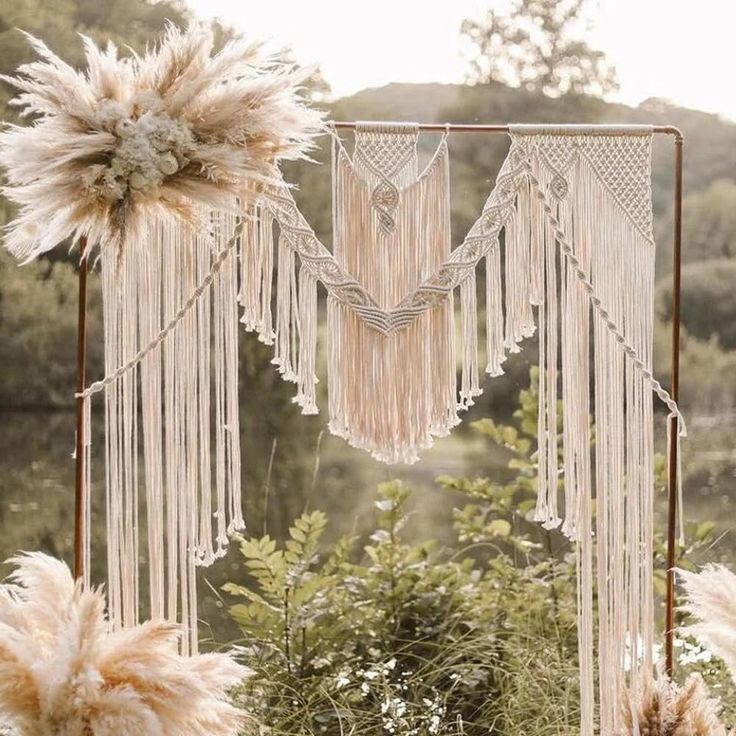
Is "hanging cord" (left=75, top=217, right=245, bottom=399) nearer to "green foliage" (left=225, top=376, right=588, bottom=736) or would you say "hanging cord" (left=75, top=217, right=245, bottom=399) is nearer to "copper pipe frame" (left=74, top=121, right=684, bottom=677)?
"copper pipe frame" (left=74, top=121, right=684, bottom=677)

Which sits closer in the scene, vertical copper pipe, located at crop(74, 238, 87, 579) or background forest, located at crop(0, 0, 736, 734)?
vertical copper pipe, located at crop(74, 238, 87, 579)

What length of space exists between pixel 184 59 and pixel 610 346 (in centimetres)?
83

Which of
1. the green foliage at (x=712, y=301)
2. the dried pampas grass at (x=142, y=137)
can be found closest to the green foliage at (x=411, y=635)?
the green foliage at (x=712, y=301)

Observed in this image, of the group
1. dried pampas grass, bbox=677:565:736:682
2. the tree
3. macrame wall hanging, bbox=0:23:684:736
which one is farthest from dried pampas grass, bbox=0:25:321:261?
the tree

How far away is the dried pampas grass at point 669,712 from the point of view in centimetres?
186

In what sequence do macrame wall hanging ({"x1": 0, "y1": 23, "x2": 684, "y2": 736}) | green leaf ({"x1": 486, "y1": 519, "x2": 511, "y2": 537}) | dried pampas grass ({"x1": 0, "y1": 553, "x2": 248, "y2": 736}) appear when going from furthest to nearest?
green leaf ({"x1": 486, "y1": 519, "x2": 511, "y2": 537}), macrame wall hanging ({"x1": 0, "y1": 23, "x2": 684, "y2": 736}), dried pampas grass ({"x1": 0, "y1": 553, "x2": 248, "y2": 736})

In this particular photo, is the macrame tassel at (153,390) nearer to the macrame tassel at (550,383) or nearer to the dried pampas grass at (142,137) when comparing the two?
the dried pampas grass at (142,137)

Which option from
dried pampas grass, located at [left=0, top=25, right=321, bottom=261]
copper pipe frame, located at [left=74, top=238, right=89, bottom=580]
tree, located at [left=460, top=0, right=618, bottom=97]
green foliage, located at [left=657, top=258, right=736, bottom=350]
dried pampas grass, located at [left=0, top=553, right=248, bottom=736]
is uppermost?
tree, located at [left=460, top=0, right=618, bottom=97]

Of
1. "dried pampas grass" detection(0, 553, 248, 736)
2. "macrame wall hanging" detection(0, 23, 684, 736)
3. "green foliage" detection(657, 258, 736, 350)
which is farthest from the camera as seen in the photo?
"green foliage" detection(657, 258, 736, 350)

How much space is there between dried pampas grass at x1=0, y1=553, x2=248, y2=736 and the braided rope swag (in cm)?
15

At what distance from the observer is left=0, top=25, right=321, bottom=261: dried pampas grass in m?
1.76

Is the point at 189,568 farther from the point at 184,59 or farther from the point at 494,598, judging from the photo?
the point at 494,598

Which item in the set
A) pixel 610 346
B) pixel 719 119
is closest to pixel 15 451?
pixel 610 346

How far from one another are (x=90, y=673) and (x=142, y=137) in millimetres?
→ 777
